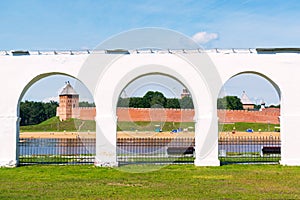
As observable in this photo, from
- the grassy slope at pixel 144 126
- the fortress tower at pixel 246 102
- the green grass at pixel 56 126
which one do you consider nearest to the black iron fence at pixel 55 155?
the grassy slope at pixel 144 126

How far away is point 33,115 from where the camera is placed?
65438mm

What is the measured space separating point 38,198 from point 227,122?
46294 mm

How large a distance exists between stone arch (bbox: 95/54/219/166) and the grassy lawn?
2.47 ft

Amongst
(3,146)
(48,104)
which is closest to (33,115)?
(48,104)

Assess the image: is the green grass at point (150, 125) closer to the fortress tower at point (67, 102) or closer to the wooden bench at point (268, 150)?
the fortress tower at point (67, 102)

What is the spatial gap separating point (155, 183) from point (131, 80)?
4.51 meters

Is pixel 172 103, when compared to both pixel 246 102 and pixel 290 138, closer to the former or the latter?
pixel 246 102

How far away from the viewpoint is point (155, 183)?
10.7 metres

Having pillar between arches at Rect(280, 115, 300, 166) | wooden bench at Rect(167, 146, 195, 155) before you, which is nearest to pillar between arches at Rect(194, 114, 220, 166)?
pillar between arches at Rect(280, 115, 300, 166)

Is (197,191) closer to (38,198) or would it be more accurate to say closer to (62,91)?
(38,198)

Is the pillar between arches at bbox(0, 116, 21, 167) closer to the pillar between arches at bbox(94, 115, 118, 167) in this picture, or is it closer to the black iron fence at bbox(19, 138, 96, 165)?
the black iron fence at bbox(19, 138, 96, 165)

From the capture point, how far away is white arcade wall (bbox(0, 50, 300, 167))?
14273mm

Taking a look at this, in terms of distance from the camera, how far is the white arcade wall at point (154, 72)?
46.8ft

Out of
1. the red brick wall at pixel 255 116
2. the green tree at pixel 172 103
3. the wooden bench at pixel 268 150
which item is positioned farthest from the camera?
the green tree at pixel 172 103
